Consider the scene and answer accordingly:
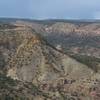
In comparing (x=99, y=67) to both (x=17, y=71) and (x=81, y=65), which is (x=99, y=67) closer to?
(x=81, y=65)

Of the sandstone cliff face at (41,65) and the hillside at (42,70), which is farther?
the sandstone cliff face at (41,65)

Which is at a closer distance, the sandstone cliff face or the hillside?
the hillside

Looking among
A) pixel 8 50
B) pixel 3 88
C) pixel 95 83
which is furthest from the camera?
pixel 8 50

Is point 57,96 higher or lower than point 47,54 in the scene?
lower

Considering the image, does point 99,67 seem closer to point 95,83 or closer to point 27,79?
point 95,83

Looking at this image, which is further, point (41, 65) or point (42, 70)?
point (41, 65)

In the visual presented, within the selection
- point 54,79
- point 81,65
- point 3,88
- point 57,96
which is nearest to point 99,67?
point 81,65

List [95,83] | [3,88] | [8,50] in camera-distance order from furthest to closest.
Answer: [8,50], [95,83], [3,88]

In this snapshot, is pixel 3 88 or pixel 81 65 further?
pixel 81 65

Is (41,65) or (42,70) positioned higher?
(41,65)

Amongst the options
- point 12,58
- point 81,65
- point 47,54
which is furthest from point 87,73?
point 12,58
